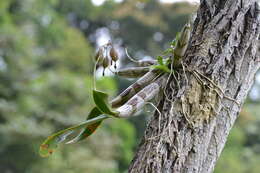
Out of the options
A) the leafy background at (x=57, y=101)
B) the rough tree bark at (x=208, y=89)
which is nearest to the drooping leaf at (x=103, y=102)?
the rough tree bark at (x=208, y=89)

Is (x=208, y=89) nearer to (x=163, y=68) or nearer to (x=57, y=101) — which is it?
(x=163, y=68)

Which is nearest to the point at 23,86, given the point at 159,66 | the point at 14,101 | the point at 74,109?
the point at 14,101

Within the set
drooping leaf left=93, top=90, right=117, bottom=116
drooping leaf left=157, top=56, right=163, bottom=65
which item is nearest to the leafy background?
drooping leaf left=157, top=56, right=163, bottom=65

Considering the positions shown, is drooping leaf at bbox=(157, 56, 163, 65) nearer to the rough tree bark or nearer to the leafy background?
the rough tree bark

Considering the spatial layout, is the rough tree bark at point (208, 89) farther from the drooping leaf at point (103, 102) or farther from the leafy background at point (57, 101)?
the leafy background at point (57, 101)

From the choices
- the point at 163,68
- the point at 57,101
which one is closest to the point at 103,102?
the point at 163,68

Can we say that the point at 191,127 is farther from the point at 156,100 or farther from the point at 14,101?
the point at 14,101
